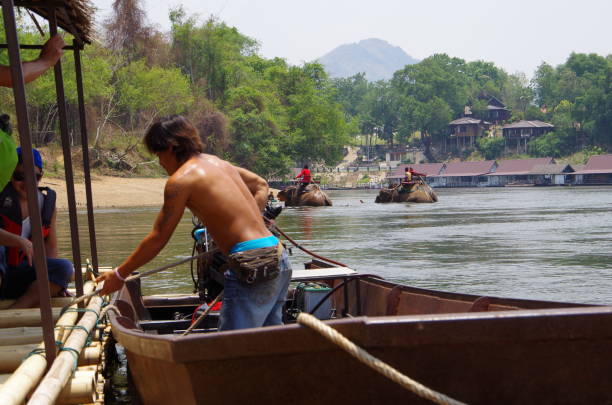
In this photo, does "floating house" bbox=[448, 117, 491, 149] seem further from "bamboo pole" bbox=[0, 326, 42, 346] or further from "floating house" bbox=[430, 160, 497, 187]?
"bamboo pole" bbox=[0, 326, 42, 346]

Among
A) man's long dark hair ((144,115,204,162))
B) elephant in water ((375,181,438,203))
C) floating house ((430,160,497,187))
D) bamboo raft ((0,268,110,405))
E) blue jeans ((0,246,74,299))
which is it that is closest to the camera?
bamboo raft ((0,268,110,405))

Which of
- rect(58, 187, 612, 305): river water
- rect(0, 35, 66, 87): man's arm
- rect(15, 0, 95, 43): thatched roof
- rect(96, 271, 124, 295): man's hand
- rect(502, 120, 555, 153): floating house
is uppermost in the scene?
rect(502, 120, 555, 153): floating house

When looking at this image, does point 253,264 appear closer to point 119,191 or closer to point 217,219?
point 217,219

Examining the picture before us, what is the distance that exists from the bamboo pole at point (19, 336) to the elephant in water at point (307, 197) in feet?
119

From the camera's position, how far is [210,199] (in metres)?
4.27

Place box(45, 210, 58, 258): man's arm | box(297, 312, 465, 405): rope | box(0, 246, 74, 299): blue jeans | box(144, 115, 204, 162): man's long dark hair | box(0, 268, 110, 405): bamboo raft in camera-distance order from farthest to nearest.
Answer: box(45, 210, 58, 258): man's arm → box(0, 246, 74, 299): blue jeans → box(144, 115, 204, 162): man's long dark hair → box(0, 268, 110, 405): bamboo raft → box(297, 312, 465, 405): rope

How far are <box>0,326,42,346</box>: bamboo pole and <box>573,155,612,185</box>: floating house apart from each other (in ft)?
280

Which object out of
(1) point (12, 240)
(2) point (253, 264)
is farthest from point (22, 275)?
(2) point (253, 264)

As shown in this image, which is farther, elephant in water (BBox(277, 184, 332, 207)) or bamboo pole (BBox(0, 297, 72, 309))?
elephant in water (BBox(277, 184, 332, 207))

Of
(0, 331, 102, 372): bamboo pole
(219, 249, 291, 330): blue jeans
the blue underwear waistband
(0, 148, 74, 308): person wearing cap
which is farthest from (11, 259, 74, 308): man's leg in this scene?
the blue underwear waistband

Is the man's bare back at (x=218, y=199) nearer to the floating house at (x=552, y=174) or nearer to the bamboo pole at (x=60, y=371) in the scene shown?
the bamboo pole at (x=60, y=371)

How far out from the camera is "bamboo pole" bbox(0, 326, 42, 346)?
512 cm

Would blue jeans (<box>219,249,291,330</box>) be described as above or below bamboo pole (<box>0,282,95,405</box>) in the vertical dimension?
above

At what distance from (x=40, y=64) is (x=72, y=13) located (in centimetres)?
108
